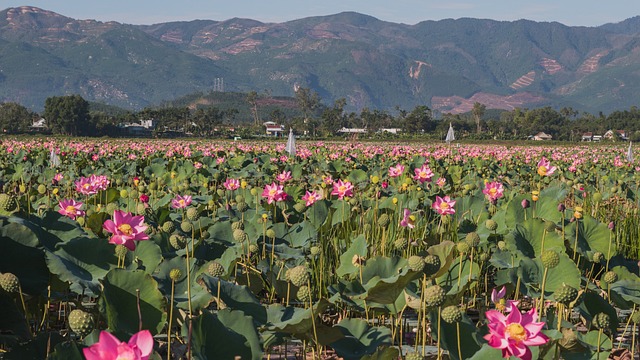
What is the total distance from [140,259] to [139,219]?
14.4 inches

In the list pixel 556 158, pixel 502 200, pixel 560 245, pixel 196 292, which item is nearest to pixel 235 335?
pixel 196 292

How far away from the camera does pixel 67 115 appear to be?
6975 cm

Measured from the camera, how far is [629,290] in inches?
109

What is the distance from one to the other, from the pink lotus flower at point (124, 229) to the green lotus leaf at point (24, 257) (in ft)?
0.76

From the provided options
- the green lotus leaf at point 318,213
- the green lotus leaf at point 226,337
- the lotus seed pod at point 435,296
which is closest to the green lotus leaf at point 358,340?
the lotus seed pod at point 435,296

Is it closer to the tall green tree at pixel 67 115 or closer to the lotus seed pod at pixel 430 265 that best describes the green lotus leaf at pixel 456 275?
the lotus seed pod at pixel 430 265

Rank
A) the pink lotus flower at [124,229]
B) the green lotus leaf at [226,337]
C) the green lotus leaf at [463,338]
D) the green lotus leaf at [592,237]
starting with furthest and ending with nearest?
1. the green lotus leaf at [592,237]
2. the pink lotus flower at [124,229]
3. the green lotus leaf at [463,338]
4. the green lotus leaf at [226,337]

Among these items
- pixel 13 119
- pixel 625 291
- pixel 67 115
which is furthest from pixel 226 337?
pixel 13 119

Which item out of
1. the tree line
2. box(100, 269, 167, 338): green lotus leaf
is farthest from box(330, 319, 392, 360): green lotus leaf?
the tree line

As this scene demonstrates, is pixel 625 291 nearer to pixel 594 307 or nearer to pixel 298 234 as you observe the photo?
pixel 594 307

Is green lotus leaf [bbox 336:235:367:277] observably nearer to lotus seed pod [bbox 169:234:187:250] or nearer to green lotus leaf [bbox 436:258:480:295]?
green lotus leaf [bbox 436:258:480:295]

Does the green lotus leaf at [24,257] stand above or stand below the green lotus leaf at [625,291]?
above

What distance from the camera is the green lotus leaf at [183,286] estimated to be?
2.16 metres

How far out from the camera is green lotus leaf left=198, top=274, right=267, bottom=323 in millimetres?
2014
